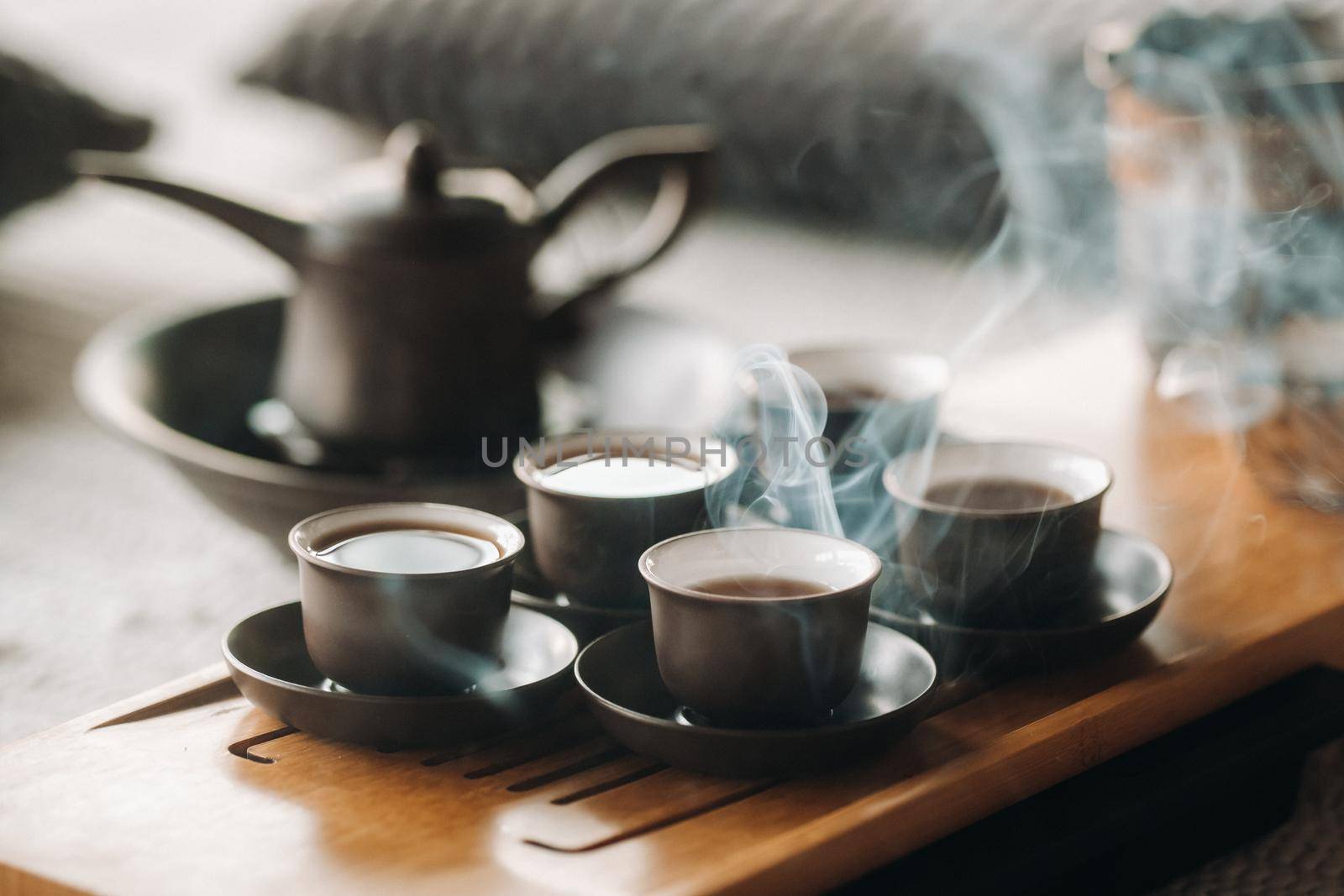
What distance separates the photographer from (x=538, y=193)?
125cm

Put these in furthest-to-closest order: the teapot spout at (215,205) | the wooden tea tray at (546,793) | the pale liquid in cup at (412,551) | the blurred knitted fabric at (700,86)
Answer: the blurred knitted fabric at (700,86), the teapot spout at (215,205), the pale liquid in cup at (412,551), the wooden tea tray at (546,793)

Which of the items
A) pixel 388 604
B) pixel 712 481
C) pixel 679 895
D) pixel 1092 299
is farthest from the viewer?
pixel 1092 299

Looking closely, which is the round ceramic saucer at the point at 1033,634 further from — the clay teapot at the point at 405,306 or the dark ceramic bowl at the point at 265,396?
the clay teapot at the point at 405,306

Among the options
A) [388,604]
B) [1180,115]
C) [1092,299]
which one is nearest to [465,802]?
[388,604]

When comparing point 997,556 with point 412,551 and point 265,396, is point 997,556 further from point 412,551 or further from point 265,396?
point 265,396

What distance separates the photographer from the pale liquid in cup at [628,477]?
0.78 metres

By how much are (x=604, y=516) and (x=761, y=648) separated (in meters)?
0.16

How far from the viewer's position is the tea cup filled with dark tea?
748 mm

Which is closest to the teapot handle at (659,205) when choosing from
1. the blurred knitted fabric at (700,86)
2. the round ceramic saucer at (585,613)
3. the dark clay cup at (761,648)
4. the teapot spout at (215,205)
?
the teapot spout at (215,205)

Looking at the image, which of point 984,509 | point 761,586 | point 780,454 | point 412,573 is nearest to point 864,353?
point 780,454

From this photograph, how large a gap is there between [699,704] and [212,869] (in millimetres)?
224

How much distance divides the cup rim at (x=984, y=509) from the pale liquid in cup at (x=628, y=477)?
0.11 metres

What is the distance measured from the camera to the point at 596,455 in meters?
0.84

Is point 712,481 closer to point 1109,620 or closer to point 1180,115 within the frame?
point 1109,620
